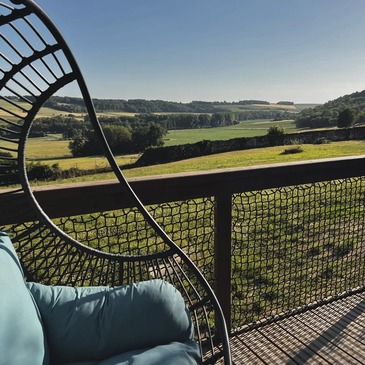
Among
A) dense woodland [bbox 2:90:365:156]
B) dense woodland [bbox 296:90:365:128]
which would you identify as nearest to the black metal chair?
dense woodland [bbox 2:90:365:156]

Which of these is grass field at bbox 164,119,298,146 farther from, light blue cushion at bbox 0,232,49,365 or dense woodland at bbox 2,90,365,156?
light blue cushion at bbox 0,232,49,365

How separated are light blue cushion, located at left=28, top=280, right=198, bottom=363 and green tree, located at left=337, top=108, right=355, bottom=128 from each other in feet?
86.8

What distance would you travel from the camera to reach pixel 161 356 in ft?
3.27

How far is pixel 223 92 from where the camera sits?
4656cm

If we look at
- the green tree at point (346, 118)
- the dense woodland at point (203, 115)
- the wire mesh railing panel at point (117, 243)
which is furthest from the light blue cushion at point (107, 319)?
the green tree at point (346, 118)

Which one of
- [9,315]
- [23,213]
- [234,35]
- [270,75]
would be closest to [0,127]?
[23,213]

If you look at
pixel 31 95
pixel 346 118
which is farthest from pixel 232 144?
pixel 31 95

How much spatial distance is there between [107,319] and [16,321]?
0.89ft

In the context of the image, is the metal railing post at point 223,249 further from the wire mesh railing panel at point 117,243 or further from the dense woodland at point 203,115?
the dense woodland at point 203,115

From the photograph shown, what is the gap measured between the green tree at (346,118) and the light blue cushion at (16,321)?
2672 centimetres

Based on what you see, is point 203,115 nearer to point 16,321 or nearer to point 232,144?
point 232,144

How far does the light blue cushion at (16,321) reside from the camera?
85cm

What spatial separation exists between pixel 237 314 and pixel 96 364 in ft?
3.81

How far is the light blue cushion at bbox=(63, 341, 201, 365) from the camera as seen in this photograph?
976 mm
